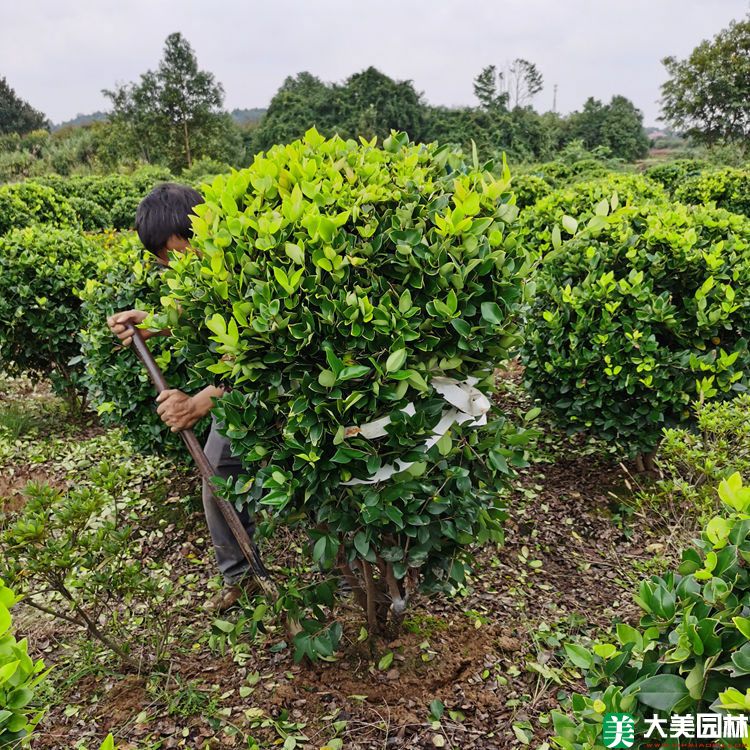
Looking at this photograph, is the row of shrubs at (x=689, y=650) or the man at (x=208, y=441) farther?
the man at (x=208, y=441)

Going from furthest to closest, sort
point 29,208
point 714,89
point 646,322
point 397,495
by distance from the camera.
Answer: point 714,89, point 29,208, point 646,322, point 397,495

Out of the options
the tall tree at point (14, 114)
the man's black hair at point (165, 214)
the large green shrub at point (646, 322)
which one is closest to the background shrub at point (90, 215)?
the man's black hair at point (165, 214)

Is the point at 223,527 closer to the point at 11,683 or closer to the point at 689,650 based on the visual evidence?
the point at 11,683

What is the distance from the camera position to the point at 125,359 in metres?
3.41

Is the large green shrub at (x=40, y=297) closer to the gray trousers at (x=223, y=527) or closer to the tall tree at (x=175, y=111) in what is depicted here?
the gray trousers at (x=223, y=527)

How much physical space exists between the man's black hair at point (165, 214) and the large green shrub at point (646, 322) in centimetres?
217

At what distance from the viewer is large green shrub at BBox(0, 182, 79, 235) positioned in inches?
324

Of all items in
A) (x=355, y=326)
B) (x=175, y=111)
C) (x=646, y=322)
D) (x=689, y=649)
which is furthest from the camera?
(x=175, y=111)

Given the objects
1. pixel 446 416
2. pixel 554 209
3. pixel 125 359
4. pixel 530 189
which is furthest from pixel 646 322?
pixel 530 189

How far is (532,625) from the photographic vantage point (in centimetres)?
274

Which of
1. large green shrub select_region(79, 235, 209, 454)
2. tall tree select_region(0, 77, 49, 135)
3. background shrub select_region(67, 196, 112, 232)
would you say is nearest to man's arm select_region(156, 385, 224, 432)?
large green shrub select_region(79, 235, 209, 454)

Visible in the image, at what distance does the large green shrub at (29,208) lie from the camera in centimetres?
823

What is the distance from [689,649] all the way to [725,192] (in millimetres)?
9266

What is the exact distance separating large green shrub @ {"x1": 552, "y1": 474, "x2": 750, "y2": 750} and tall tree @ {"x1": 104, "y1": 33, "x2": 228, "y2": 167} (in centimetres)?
3968
